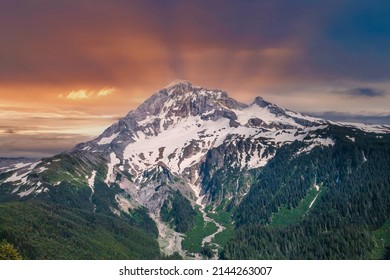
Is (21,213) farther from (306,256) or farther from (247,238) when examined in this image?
(306,256)
